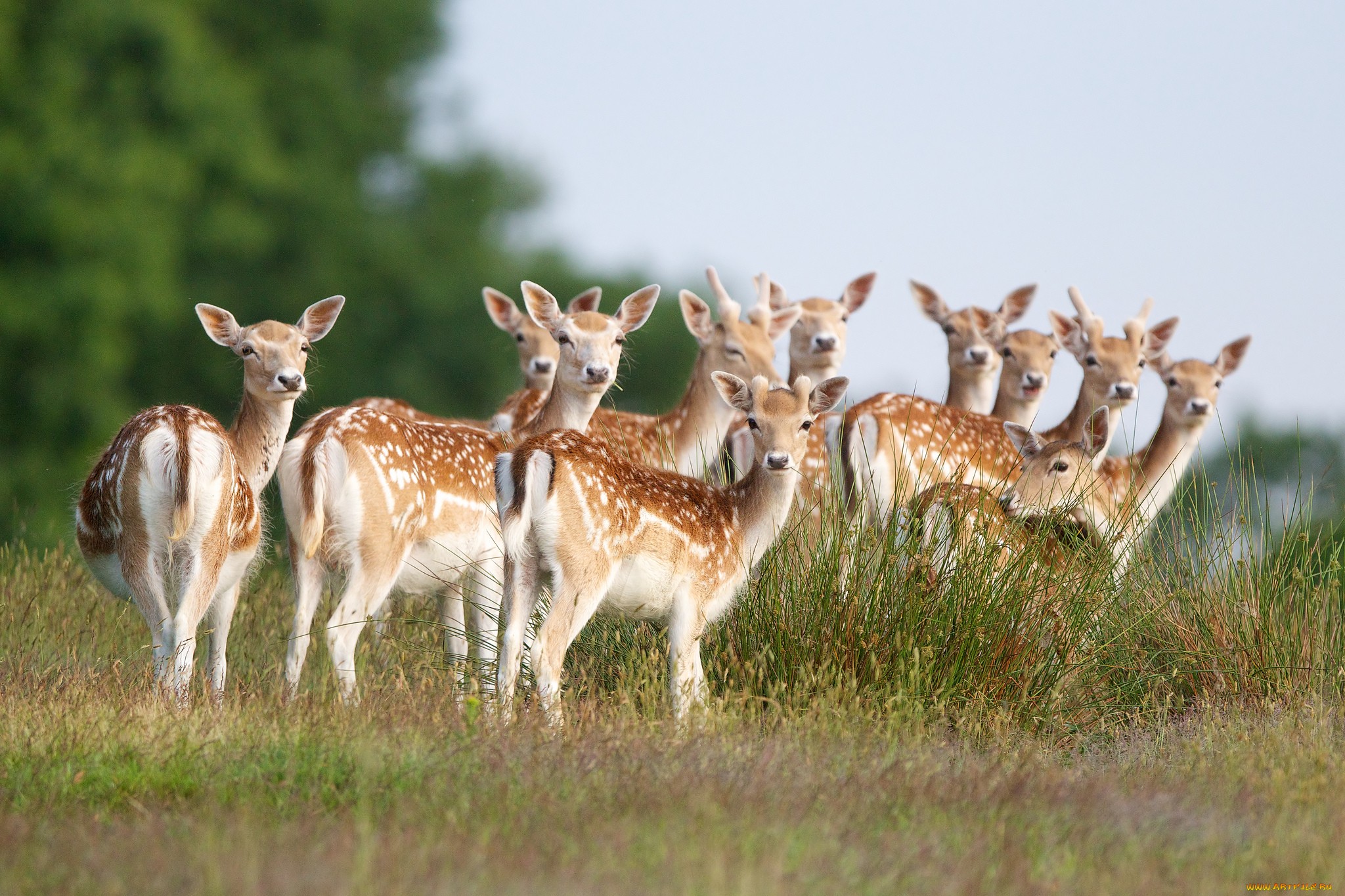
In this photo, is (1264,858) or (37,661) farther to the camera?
(37,661)

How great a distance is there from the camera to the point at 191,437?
17.5 feet

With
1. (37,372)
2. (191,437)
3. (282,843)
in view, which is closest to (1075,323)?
(191,437)

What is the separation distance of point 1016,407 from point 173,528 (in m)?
4.94

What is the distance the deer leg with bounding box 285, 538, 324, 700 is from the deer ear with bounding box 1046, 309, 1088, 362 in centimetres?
429

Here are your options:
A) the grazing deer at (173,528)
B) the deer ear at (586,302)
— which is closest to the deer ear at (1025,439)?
the deer ear at (586,302)

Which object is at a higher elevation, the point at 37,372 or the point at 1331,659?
the point at 37,372

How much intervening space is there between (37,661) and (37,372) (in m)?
11.2

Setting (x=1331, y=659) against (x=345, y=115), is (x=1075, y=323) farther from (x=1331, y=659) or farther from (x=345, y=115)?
(x=345, y=115)

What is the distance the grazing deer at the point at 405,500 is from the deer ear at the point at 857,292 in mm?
2418

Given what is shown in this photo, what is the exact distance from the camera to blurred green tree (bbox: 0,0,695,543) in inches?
633

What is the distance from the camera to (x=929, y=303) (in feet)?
29.5

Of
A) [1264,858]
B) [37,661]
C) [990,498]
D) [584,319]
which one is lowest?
[1264,858]

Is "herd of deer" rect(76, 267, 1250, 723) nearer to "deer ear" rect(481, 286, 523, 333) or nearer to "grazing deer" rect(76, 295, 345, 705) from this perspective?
"grazing deer" rect(76, 295, 345, 705)

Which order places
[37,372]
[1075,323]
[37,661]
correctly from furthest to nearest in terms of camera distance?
[37,372]
[1075,323]
[37,661]
